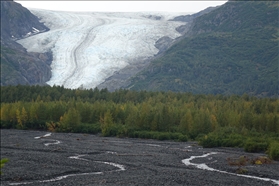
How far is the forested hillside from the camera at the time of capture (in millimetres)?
109562

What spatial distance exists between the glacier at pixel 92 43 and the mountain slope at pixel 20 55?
2.44m

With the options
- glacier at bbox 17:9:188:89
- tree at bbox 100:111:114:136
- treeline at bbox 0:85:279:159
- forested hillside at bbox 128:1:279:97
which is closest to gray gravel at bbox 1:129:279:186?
treeline at bbox 0:85:279:159

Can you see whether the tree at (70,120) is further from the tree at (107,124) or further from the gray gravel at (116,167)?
the gray gravel at (116,167)

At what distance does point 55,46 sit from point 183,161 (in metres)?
107

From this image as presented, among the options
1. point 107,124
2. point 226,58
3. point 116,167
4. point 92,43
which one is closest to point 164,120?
point 107,124

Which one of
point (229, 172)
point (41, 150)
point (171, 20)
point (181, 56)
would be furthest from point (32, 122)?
point (171, 20)

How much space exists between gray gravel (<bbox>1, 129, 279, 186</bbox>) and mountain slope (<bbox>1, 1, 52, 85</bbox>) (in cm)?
8523

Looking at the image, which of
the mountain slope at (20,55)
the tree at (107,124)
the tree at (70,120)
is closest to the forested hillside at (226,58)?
the mountain slope at (20,55)

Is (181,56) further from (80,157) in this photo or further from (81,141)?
(80,157)

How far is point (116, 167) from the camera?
2762cm

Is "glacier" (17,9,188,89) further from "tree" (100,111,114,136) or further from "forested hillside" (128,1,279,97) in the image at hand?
"tree" (100,111,114,136)

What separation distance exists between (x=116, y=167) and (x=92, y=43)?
351 feet

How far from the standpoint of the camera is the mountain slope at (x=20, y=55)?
410 feet

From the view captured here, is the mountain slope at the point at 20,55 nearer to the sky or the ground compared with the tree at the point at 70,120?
nearer to the sky
